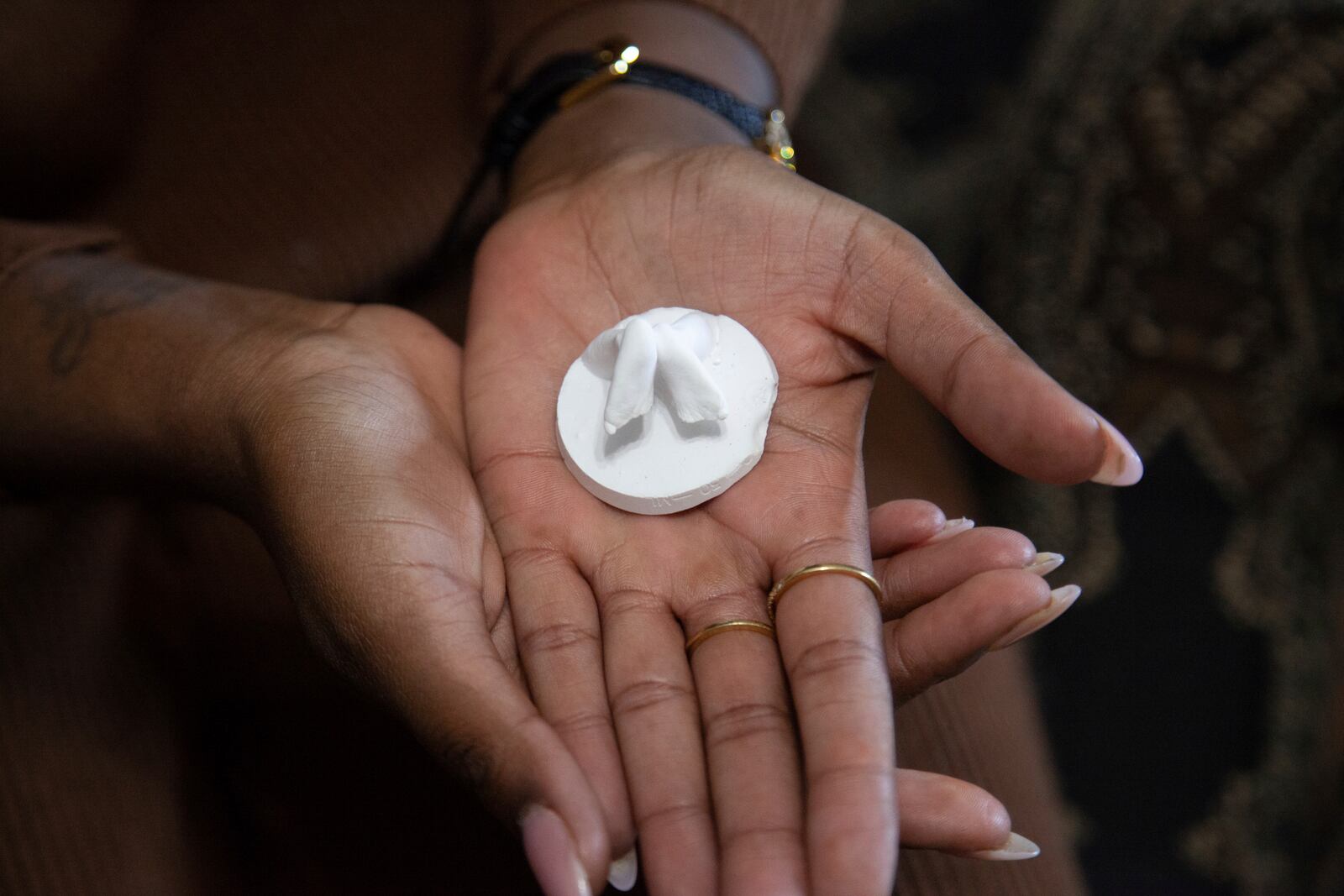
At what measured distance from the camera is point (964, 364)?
83 centimetres

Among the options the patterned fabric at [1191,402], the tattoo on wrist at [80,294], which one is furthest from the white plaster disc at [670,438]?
the patterned fabric at [1191,402]

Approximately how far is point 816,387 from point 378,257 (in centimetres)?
65

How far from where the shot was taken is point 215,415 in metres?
0.97

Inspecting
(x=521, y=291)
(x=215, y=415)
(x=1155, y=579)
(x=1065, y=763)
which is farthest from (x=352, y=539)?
(x=1155, y=579)

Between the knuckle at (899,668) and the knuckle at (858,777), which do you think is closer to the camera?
the knuckle at (858,777)

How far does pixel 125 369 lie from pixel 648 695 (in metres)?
0.66

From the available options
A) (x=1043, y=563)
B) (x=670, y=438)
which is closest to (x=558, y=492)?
(x=670, y=438)

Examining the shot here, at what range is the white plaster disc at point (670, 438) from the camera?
36.3 inches

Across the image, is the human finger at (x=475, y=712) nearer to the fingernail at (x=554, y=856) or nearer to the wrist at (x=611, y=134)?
the fingernail at (x=554, y=856)

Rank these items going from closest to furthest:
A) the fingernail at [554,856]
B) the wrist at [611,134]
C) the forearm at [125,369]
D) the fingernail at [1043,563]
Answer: the fingernail at [554,856] → the fingernail at [1043,563] → the forearm at [125,369] → the wrist at [611,134]

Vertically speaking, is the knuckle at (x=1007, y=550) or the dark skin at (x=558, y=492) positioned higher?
the knuckle at (x=1007, y=550)

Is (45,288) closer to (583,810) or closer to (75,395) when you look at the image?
(75,395)

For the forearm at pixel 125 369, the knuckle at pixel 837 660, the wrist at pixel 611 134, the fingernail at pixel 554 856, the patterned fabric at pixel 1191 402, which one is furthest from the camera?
the patterned fabric at pixel 1191 402

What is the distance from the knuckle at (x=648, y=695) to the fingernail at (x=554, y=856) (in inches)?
5.7
